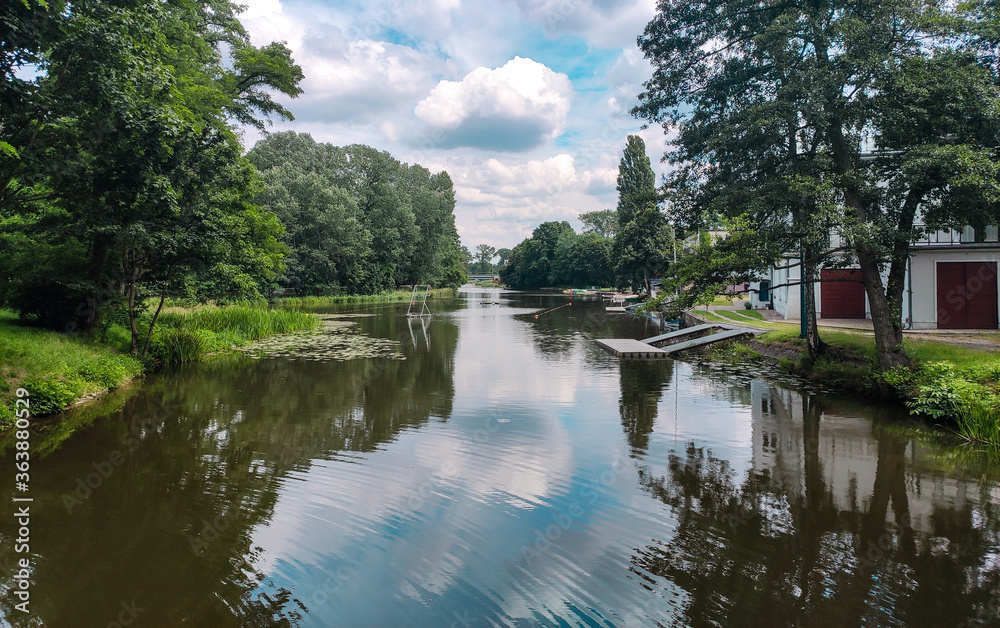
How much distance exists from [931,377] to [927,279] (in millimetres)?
9930

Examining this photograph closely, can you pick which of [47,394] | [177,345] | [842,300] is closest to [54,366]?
[47,394]

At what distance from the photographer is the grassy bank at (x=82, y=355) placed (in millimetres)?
9688

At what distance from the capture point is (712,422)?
33.2 feet

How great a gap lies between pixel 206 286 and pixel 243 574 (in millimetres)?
13618

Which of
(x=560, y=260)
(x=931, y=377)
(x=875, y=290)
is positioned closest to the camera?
(x=931, y=377)

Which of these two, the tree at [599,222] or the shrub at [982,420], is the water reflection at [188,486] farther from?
the tree at [599,222]

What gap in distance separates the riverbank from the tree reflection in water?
1541 millimetres

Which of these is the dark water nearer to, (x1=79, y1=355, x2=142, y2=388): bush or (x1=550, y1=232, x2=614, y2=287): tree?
(x1=79, y1=355, x2=142, y2=388): bush

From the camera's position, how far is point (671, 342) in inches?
869

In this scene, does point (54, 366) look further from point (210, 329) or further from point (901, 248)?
point (901, 248)

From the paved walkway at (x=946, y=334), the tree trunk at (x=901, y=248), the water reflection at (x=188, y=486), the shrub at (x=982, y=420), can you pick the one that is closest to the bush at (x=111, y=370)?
Result: the water reflection at (x=188, y=486)

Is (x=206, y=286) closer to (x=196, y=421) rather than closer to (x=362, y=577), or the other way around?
(x=196, y=421)

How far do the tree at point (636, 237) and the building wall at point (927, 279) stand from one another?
20721mm

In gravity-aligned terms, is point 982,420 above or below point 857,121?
below
